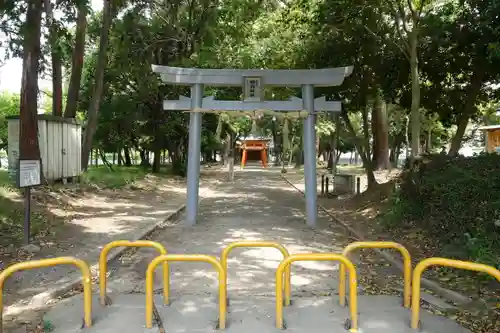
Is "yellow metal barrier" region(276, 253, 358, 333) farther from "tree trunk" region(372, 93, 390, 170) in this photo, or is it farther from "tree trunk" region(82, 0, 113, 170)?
"tree trunk" region(372, 93, 390, 170)

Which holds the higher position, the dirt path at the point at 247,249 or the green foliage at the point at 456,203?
the green foliage at the point at 456,203

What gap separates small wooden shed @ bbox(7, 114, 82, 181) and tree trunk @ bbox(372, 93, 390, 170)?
43.6ft

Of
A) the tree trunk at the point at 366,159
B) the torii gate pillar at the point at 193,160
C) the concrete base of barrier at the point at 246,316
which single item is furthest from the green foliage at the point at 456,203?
the torii gate pillar at the point at 193,160

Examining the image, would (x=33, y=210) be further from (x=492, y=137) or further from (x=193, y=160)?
(x=492, y=137)

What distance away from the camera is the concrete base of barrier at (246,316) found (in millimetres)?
5328

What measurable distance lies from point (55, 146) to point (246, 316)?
1251 cm

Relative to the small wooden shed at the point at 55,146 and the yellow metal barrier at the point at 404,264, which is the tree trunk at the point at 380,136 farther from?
the yellow metal barrier at the point at 404,264

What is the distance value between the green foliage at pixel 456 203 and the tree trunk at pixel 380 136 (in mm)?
11590

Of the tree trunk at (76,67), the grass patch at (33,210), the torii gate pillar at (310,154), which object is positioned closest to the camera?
the grass patch at (33,210)

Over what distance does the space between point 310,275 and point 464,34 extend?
9224mm

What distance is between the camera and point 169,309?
5941 millimetres

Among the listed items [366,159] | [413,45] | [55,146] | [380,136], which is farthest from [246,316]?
[380,136]

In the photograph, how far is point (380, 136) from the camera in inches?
1021

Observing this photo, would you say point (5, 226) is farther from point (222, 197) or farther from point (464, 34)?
point (464, 34)
